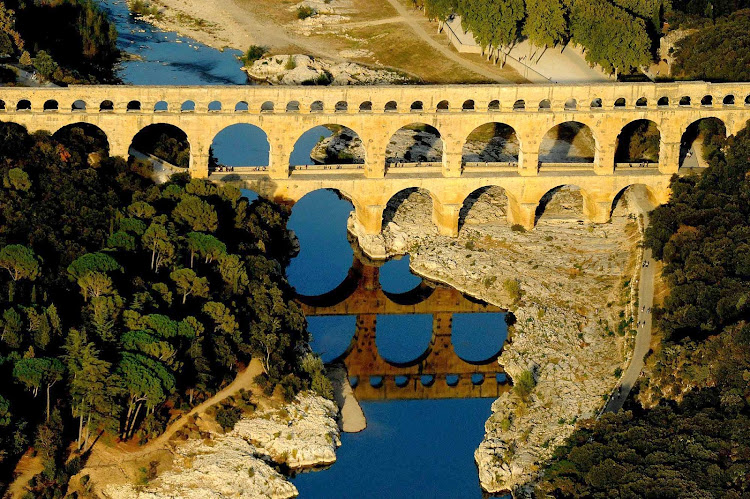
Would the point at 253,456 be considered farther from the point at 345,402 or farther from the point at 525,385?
the point at 525,385

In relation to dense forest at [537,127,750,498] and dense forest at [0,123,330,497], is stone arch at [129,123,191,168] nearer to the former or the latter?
dense forest at [0,123,330,497]

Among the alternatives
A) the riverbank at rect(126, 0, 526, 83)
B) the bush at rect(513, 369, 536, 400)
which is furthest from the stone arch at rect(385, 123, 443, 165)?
the bush at rect(513, 369, 536, 400)

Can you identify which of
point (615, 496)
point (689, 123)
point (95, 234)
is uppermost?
point (689, 123)

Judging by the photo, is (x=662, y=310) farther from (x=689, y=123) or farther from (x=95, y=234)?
(x=95, y=234)

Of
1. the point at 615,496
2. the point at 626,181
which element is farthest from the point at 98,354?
the point at 626,181

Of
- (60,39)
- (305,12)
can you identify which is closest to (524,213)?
(60,39)

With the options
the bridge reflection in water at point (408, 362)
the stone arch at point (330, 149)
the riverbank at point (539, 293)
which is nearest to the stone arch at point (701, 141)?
the riverbank at point (539, 293)
